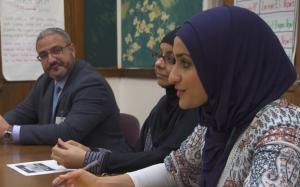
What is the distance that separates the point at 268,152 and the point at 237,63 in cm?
25

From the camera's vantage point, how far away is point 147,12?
137 inches

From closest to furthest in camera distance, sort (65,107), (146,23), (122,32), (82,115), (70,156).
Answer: (70,156), (82,115), (65,107), (146,23), (122,32)

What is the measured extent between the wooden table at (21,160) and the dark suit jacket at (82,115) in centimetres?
8

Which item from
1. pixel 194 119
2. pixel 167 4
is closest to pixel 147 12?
pixel 167 4

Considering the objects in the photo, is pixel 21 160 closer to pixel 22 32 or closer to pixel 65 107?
pixel 65 107

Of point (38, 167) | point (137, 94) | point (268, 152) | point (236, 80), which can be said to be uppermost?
point (236, 80)

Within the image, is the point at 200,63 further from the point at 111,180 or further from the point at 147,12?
the point at 147,12

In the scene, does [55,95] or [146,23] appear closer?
[55,95]

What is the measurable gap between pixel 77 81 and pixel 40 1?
4.38 ft

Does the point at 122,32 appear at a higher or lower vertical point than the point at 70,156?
higher

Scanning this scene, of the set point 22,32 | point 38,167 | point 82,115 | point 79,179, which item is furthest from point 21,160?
point 22,32

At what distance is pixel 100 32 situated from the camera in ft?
12.4

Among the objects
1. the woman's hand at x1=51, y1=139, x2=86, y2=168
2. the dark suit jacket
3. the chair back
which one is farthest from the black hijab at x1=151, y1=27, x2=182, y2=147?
the chair back

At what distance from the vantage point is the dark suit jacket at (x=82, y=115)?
2191mm
